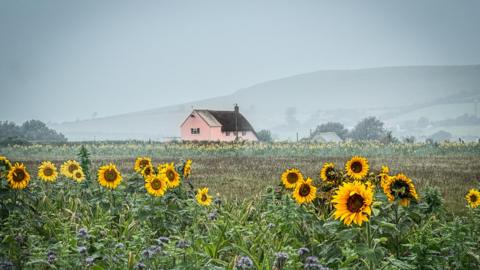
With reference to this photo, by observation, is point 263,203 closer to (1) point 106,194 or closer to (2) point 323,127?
(1) point 106,194

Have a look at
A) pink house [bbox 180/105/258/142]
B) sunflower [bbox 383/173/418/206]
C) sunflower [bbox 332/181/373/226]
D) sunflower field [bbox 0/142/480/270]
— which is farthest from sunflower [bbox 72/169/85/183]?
pink house [bbox 180/105/258/142]

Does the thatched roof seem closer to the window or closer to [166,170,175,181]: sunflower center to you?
the window

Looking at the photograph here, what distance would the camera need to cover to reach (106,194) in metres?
8.88

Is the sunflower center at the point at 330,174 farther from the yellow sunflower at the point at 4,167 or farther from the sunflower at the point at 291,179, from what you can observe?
the yellow sunflower at the point at 4,167

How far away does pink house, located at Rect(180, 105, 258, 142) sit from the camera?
56469mm

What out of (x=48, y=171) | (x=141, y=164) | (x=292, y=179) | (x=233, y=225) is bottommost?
(x=233, y=225)

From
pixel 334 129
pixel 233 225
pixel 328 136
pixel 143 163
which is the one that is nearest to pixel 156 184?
pixel 233 225

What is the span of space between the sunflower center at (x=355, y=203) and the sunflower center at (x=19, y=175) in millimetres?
5004

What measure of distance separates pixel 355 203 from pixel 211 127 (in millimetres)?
51691

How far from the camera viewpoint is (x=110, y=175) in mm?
8352

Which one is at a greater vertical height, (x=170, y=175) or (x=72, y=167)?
(x=72, y=167)

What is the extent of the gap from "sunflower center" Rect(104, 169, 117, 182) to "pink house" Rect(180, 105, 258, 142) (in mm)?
46552

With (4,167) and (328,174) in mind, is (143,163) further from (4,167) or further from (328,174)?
(328,174)

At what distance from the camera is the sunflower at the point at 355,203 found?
4574mm
